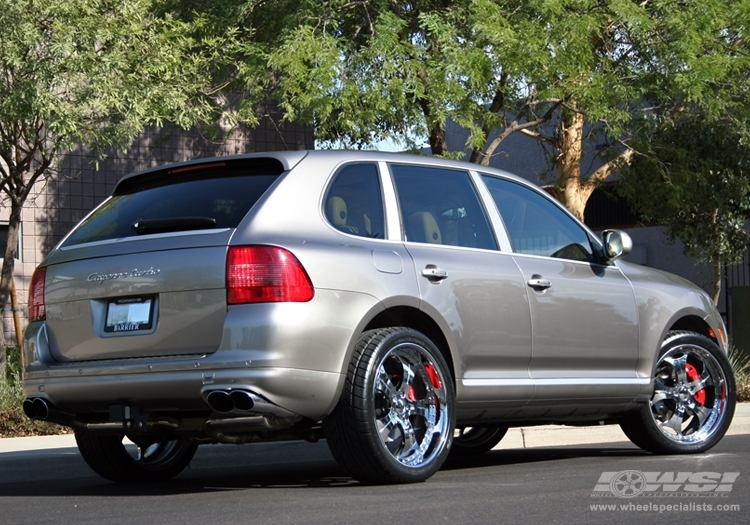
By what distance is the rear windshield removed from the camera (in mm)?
6355

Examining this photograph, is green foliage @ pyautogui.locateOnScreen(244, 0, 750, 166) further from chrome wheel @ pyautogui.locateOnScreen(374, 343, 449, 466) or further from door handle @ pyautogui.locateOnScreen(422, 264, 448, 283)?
chrome wheel @ pyautogui.locateOnScreen(374, 343, 449, 466)

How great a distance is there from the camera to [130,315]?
6.28 m

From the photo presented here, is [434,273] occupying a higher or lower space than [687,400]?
higher

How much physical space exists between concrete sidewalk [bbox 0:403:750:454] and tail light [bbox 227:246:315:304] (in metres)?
3.53

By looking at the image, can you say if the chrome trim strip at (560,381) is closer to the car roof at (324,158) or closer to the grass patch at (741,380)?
the car roof at (324,158)

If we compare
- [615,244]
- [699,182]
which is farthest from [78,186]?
[615,244]

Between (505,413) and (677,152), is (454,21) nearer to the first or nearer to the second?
(677,152)

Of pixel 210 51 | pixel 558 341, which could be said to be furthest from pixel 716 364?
pixel 210 51

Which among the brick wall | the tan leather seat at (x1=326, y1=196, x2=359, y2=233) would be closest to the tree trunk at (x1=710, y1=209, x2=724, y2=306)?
the brick wall

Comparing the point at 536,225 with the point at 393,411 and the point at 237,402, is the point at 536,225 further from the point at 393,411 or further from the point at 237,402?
the point at 237,402

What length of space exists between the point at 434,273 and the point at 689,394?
2787mm

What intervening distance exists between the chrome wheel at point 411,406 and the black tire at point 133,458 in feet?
4.88

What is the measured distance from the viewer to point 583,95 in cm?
1327

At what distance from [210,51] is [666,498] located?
10057 millimetres
